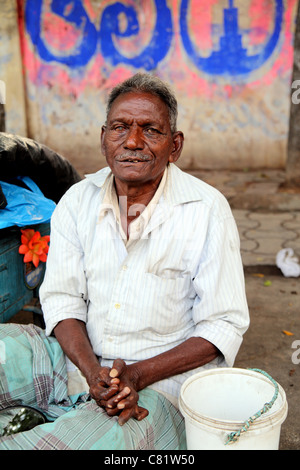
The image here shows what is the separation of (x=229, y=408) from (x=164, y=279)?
0.45 m

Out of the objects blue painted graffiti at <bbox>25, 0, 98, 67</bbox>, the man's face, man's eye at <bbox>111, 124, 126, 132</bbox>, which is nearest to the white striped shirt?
the man's face

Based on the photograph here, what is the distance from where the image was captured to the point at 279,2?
6113 mm

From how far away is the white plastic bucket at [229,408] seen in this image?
1.35 m

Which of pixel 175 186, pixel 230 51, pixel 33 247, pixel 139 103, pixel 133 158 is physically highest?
pixel 230 51

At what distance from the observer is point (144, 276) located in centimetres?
176

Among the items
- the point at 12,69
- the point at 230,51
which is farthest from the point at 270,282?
the point at 12,69

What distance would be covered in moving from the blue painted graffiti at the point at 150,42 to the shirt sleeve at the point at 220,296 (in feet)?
16.9

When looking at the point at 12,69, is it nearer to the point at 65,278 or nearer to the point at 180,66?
the point at 180,66

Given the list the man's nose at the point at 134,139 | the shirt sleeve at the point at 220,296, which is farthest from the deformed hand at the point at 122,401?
the man's nose at the point at 134,139

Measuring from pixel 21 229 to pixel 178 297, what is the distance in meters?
0.90

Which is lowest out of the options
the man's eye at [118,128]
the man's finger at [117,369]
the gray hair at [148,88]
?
the man's finger at [117,369]

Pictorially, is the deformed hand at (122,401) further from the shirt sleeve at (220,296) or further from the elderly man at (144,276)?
the shirt sleeve at (220,296)

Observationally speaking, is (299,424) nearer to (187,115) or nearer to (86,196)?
(86,196)

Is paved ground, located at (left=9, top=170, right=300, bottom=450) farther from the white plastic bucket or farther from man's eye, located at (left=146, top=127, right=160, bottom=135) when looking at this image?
man's eye, located at (left=146, top=127, right=160, bottom=135)
